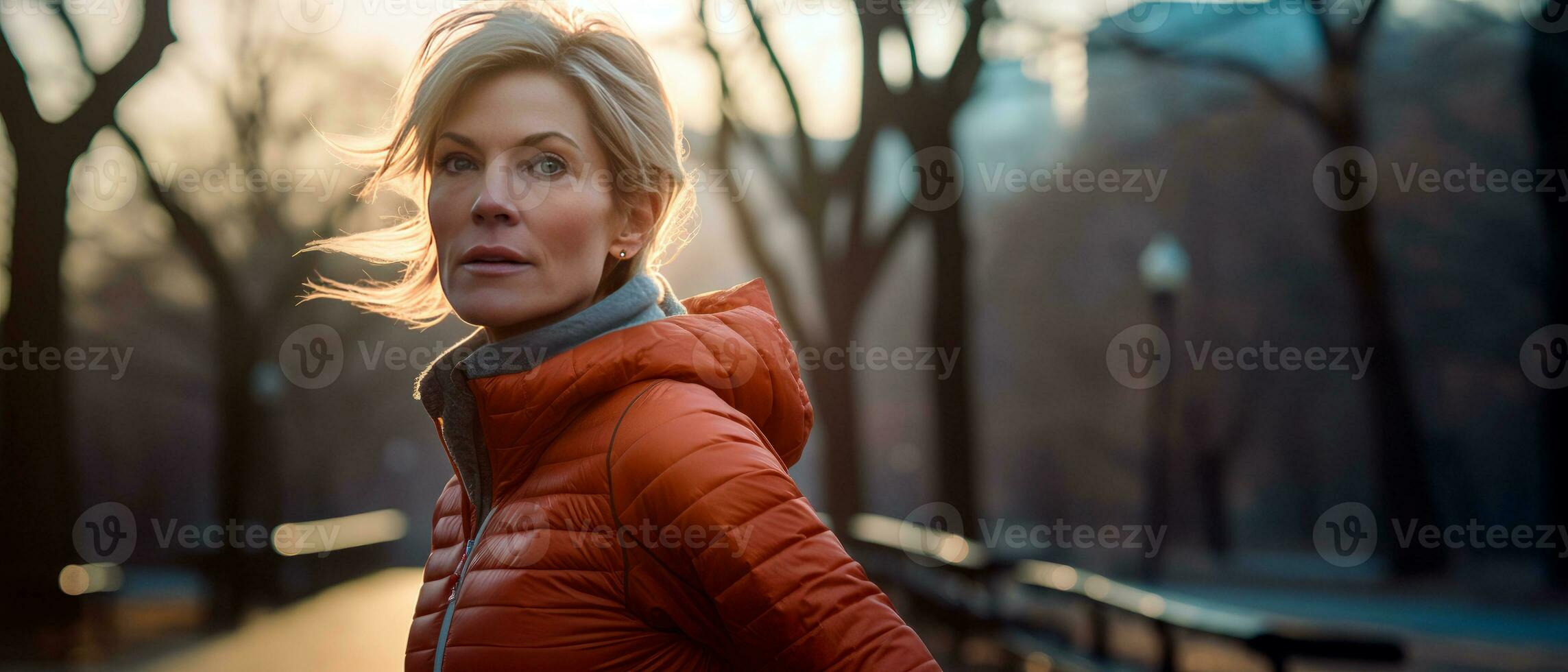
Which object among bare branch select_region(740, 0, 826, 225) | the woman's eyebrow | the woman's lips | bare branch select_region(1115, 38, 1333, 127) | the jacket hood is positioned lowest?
bare branch select_region(740, 0, 826, 225)

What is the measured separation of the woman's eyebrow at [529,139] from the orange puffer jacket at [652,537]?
0.33 meters

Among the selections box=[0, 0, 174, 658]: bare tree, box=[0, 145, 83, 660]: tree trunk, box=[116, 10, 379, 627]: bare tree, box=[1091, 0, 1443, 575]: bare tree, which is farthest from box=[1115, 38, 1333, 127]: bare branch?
box=[116, 10, 379, 627]: bare tree

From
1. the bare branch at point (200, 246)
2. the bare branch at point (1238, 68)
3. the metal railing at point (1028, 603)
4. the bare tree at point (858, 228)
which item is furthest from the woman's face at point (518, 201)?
the bare branch at point (200, 246)

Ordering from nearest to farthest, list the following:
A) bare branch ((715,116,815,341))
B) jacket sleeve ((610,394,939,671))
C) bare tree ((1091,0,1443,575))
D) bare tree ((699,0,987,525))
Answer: jacket sleeve ((610,394,939,671))
bare tree ((699,0,987,525))
bare branch ((715,116,815,341))
bare tree ((1091,0,1443,575))

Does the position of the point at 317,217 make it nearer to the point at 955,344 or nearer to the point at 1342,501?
the point at 955,344

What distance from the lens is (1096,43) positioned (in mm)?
10805

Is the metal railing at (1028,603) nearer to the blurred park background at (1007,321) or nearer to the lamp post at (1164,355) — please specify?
the blurred park background at (1007,321)

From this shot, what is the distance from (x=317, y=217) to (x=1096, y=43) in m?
13.3

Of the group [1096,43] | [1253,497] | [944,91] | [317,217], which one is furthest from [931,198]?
[1253,497]

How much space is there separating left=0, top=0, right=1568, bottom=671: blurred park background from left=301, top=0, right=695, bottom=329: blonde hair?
1755 millimetres

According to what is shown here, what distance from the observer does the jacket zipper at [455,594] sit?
1.89m

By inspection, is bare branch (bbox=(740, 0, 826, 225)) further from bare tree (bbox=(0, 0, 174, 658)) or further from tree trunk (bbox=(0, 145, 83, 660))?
tree trunk (bbox=(0, 145, 83, 660))

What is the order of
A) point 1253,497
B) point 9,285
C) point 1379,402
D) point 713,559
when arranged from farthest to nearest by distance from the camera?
1. point 1253,497
2. point 1379,402
3. point 9,285
4. point 713,559

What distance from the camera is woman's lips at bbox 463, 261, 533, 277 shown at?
2018 mm
